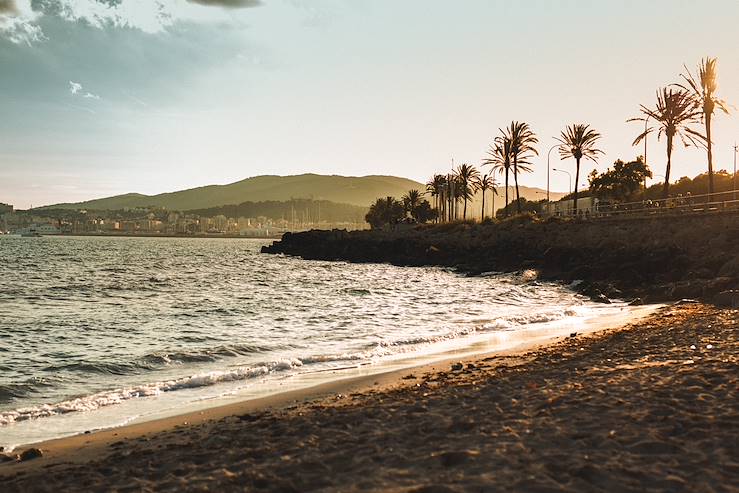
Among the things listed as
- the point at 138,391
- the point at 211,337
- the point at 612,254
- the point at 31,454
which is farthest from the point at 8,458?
the point at 612,254

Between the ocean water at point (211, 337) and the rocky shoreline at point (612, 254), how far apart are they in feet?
9.80

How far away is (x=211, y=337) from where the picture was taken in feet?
58.6

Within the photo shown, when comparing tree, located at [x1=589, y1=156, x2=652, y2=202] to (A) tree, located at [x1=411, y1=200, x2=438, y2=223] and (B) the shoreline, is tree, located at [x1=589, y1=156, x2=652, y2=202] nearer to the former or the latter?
(A) tree, located at [x1=411, y1=200, x2=438, y2=223]

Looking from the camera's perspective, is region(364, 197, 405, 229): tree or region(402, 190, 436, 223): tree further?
region(364, 197, 405, 229): tree

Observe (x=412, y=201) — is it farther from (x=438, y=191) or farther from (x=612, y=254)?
(x=612, y=254)

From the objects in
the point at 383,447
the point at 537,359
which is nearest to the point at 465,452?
the point at 383,447

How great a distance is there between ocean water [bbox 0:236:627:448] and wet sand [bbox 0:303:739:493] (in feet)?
6.71

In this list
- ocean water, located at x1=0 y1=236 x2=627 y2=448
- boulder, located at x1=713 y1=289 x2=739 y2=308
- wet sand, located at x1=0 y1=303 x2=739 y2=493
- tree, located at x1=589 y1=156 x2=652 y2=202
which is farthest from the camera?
tree, located at x1=589 y1=156 x2=652 y2=202

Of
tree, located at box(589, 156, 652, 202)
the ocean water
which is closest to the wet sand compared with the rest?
the ocean water

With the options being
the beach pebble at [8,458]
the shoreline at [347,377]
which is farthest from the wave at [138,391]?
the beach pebble at [8,458]

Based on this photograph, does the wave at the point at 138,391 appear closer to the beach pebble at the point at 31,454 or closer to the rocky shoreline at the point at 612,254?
the beach pebble at the point at 31,454

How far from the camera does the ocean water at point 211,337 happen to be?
10398 mm

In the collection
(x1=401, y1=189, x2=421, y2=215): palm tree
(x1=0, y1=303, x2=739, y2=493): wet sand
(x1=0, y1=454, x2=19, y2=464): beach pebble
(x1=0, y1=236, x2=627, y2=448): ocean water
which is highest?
(x1=401, y1=189, x2=421, y2=215): palm tree

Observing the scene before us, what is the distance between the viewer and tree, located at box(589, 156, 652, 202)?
75.3 m
